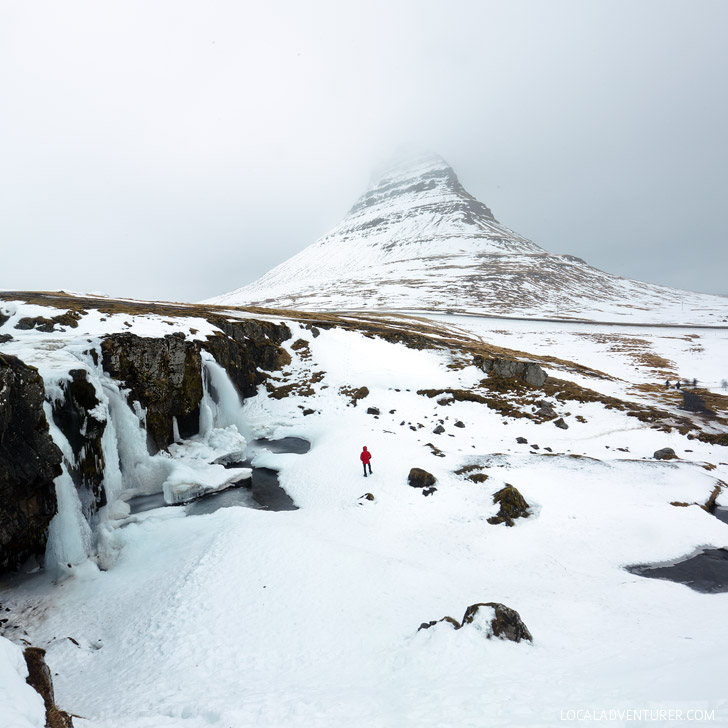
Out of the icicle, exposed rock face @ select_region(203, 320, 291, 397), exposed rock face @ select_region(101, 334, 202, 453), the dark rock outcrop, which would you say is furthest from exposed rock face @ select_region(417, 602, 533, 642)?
exposed rock face @ select_region(203, 320, 291, 397)

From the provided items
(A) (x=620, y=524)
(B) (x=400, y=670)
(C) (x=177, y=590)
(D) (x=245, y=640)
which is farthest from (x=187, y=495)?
(A) (x=620, y=524)

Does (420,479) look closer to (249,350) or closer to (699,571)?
(699,571)

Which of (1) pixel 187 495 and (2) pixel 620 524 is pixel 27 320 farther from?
(2) pixel 620 524

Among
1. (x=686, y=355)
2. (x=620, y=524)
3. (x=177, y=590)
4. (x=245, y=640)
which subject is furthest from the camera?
(x=686, y=355)

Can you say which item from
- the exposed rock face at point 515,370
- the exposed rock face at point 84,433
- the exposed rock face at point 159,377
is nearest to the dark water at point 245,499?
the exposed rock face at point 84,433

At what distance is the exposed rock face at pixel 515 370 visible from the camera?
35.3 metres

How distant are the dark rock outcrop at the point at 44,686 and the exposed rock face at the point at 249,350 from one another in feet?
76.8

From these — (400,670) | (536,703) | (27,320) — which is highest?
(27,320)

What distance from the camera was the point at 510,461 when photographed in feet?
72.3

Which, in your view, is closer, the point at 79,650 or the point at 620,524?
the point at 79,650

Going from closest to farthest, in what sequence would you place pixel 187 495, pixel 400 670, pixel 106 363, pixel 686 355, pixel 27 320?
pixel 400 670 < pixel 187 495 < pixel 106 363 < pixel 27 320 < pixel 686 355

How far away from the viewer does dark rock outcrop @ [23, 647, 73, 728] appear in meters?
5.98

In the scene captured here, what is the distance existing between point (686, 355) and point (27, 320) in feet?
297

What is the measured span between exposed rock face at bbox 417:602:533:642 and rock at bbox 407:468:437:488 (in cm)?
962
